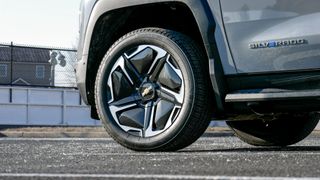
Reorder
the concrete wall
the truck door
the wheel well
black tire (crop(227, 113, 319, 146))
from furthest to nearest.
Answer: the concrete wall, black tire (crop(227, 113, 319, 146)), the wheel well, the truck door

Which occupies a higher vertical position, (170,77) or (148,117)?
(170,77)

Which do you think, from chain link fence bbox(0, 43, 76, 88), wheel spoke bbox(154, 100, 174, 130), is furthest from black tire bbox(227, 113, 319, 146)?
chain link fence bbox(0, 43, 76, 88)

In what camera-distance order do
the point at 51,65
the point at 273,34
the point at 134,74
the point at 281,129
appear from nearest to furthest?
the point at 273,34, the point at 134,74, the point at 281,129, the point at 51,65

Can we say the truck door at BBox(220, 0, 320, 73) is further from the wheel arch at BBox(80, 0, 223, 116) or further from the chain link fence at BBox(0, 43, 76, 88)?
the chain link fence at BBox(0, 43, 76, 88)

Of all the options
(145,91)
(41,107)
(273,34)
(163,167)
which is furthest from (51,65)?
(163,167)

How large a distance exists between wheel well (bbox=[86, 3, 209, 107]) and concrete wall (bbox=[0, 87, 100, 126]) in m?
13.6

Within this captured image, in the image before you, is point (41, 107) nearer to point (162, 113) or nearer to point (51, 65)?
point (51, 65)

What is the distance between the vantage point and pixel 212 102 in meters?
5.01

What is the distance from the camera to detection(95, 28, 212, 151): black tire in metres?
4.91

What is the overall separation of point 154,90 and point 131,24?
0.80 meters

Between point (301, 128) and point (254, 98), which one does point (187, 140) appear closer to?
point (254, 98)

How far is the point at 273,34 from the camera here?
4.69 metres

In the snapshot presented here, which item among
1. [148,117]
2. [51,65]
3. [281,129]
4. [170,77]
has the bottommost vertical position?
[51,65]

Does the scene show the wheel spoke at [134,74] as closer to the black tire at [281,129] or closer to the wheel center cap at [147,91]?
the wheel center cap at [147,91]
